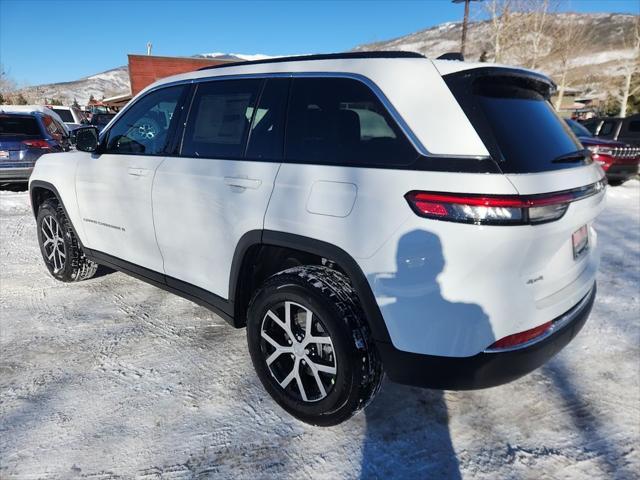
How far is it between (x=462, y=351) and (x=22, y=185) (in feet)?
37.6

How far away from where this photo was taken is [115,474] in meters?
1.96

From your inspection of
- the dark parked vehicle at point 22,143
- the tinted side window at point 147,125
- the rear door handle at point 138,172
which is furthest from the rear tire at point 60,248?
the dark parked vehicle at point 22,143

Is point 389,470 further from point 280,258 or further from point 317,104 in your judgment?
point 317,104

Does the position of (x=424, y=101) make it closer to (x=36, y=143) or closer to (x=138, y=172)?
(x=138, y=172)

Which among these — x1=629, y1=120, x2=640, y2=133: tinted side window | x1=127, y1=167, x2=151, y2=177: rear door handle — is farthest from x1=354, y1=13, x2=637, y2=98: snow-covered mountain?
x1=629, y1=120, x2=640, y2=133: tinted side window

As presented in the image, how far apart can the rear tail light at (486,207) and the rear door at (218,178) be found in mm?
882

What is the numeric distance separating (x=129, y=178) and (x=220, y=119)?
0.92 meters

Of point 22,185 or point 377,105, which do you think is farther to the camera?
point 22,185

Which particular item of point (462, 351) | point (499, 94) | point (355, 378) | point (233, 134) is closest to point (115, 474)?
point (355, 378)

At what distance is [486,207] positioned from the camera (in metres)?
1.70

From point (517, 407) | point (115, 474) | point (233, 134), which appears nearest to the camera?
point (115, 474)

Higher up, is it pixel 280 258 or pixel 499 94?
pixel 499 94

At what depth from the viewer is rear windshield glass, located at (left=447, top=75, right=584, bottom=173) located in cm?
180

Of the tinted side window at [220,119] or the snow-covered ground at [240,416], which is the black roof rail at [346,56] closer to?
the tinted side window at [220,119]
